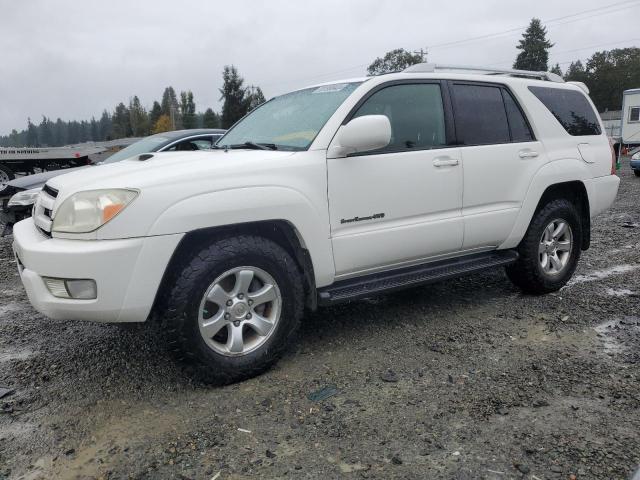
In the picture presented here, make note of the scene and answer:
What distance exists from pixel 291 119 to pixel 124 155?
3.94m

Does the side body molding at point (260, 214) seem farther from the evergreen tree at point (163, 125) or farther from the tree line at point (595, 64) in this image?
the evergreen tree at point (163, 125)

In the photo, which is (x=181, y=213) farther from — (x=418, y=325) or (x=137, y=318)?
(x=418, y=325)

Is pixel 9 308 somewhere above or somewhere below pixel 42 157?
below

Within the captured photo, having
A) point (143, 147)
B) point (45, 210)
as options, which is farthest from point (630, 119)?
point (45, 210)

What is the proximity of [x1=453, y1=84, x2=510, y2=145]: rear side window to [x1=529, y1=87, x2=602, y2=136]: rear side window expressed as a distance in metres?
0.51

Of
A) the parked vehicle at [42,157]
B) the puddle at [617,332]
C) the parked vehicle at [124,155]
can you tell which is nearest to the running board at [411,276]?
the puddle at [617,332]

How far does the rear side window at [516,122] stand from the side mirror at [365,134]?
5.25 ft

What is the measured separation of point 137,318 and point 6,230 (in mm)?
4448

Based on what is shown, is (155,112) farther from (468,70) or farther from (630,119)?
(468,70)

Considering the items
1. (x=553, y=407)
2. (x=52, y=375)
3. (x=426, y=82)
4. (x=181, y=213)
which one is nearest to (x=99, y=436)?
(x=52, y=375)

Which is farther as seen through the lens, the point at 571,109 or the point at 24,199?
the point at 24,199

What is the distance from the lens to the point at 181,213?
280 centimetres

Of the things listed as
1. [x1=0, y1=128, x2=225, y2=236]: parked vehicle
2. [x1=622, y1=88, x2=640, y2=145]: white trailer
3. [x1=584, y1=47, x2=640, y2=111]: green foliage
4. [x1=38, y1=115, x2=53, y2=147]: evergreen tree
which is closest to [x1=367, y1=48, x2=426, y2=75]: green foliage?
[x1=584, y1=47, x2=640, y2=111]: green foliage

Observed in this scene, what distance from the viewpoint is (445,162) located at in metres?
3.82
